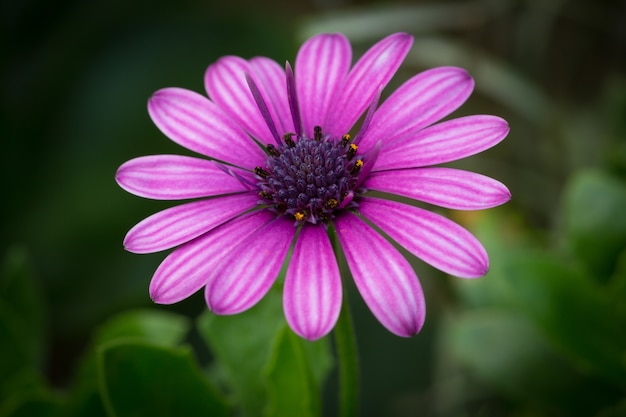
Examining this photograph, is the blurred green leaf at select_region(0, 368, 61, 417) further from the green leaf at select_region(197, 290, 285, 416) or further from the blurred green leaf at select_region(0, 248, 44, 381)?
the green leaf at select_region(197, 290, 285, 416)

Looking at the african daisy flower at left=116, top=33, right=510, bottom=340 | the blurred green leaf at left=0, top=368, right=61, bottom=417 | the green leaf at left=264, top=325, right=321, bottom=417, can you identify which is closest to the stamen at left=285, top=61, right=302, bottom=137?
the african daisy flower at left=116, top=33, right=510, bottom=340

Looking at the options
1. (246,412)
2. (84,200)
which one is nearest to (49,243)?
(84,200)

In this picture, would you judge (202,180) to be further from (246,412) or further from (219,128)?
(246,412)

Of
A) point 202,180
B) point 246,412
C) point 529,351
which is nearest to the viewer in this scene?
point 202,180

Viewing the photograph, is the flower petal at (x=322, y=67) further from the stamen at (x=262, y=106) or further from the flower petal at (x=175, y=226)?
the flower petal at (x=175, y=226)

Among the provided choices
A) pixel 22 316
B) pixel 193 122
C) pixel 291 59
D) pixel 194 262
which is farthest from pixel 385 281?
pixel 291 59

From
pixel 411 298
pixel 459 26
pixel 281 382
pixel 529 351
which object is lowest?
pixel 529 351

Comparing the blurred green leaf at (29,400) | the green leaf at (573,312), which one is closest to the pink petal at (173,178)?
the blurred green leaf at (29,400)

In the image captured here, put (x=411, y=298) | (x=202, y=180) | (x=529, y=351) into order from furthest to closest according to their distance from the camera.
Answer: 1. (x=529, y=351)
2. (x=202, y=180)
3. (x=411, y=298)
